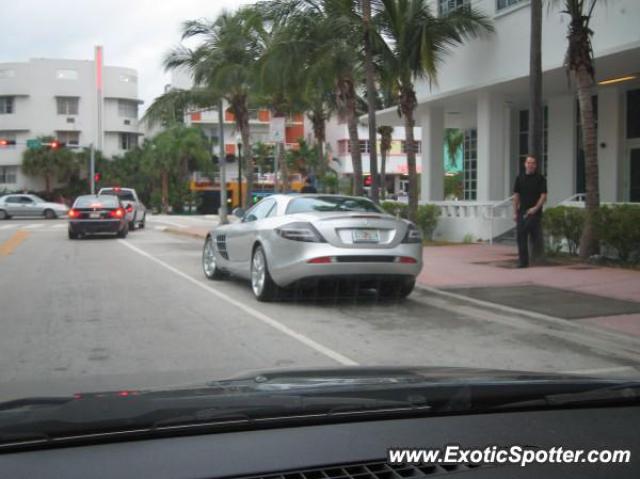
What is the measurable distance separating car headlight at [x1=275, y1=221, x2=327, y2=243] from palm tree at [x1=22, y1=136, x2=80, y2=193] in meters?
54.9

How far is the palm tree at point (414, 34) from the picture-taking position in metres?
17.6

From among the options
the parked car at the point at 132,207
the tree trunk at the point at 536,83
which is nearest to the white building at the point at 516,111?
the tree trunk at the point at 536,83

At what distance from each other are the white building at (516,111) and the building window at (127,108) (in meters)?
49.1

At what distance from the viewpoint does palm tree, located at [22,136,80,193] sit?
6088 centimetres

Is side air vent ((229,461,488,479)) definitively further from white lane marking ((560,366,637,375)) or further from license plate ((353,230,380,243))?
license plate ((353,230,380,243))

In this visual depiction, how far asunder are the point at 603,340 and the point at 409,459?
632 cm

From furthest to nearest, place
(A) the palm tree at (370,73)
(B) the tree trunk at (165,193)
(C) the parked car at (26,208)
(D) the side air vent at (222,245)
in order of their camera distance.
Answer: (B) the tree trunk at (165,193)
(C) the parked car at (26,208)
(A) the palm tree at (370,73)
(D) the side air vent at (222,245)

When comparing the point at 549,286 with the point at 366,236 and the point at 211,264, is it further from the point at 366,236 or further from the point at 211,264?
the point at 211,264

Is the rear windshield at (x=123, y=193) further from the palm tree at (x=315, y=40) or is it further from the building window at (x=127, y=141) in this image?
the building window at (x=127, y=141)

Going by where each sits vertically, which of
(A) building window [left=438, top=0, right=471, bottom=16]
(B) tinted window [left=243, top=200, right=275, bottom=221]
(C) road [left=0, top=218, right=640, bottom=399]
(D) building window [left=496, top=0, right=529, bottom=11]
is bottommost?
(C) road [left=0, top=218, right=640, bottom=399]

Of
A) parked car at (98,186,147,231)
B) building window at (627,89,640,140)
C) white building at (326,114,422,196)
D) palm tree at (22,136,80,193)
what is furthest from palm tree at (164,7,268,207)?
palm tree at (22,136,80,193)

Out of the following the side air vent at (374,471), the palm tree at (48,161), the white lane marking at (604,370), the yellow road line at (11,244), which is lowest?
the white lane marking at (604,370)

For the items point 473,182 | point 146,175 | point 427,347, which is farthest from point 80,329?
point 146,175

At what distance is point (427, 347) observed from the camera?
7582 millimetres
